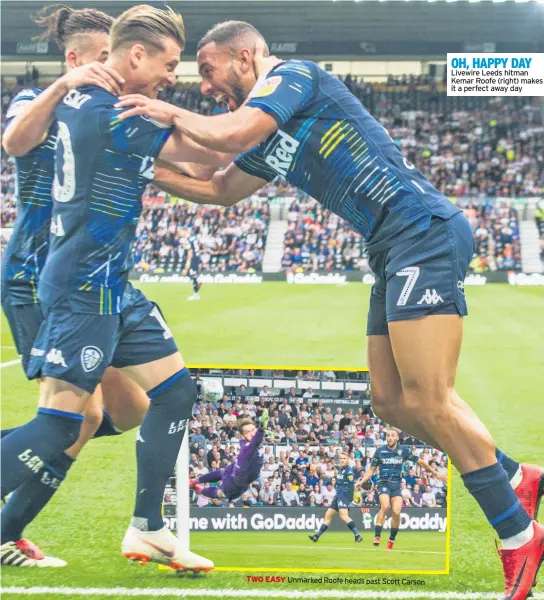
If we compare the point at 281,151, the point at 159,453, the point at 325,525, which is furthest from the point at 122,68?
the point at 325,525

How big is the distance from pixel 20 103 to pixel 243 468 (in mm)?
1678

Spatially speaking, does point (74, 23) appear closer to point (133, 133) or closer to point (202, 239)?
point (133, 133)

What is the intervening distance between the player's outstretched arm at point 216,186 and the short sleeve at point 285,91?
1.93 ft

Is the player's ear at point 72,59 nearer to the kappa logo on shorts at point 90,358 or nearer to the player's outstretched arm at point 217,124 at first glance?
the player's outstretched arm at point 217,124

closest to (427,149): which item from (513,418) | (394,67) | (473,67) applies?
(394,67)

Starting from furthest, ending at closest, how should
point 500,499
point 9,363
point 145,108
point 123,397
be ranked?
1. point 9,363
2. point 123,397
3. point 500,499
4. point 145,108

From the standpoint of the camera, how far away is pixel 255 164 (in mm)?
3836

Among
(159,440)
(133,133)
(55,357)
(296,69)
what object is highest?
(296,69)

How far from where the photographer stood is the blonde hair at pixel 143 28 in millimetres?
3363

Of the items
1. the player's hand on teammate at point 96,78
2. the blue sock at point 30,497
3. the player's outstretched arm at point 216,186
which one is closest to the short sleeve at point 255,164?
the player's outstretched arm at point 216,186

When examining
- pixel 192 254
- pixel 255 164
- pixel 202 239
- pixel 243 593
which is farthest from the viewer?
pixel 202 239

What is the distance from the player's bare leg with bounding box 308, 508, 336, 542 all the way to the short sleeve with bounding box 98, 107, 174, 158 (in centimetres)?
158

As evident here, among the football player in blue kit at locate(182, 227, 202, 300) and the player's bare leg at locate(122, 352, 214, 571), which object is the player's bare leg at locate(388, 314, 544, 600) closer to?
the player's bare leg at locate(122, 352, 214, 571)

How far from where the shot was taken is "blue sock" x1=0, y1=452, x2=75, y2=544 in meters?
3.79
